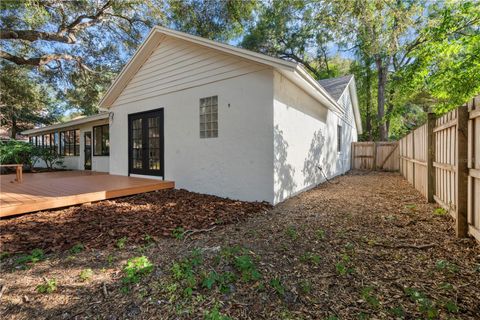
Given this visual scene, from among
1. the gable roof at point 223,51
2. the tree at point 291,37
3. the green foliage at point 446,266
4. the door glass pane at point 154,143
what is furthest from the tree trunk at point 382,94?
the green foliage at point 446,266

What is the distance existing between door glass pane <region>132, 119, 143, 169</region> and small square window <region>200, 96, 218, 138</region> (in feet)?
9.80

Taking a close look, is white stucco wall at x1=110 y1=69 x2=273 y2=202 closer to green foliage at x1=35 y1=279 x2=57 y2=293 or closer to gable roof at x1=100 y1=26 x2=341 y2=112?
gable roof at x1=100 y1=26 x2=341 y2=112

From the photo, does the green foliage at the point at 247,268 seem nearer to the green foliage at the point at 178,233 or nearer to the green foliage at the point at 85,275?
the green foliage at the point at 178,233

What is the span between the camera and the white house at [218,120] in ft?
17.2

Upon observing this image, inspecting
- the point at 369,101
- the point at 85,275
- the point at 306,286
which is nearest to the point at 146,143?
the point at 85,275

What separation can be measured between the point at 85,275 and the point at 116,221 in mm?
1817

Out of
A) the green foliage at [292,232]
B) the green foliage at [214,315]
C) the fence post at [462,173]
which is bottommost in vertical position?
the green foliage at [214,315]

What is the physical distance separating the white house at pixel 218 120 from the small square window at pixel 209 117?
0.03 m

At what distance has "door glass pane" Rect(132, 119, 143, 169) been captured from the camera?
8.22 m

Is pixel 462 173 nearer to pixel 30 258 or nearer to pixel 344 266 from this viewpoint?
pixel 344 266

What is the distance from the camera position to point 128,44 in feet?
41.0

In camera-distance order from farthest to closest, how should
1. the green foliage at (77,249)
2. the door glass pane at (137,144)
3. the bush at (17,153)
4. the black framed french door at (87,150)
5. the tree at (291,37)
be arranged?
the tree at (291,37) < the black framed french door at (87,150) < the bush at (17,153) < the door glass pane at (137,144) < the green foliage at (77,249)

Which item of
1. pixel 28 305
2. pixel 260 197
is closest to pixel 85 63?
pixel 260 197

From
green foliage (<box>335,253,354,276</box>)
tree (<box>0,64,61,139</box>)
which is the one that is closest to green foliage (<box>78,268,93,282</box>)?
green foliage (<box>335,253,354,276</box>)
